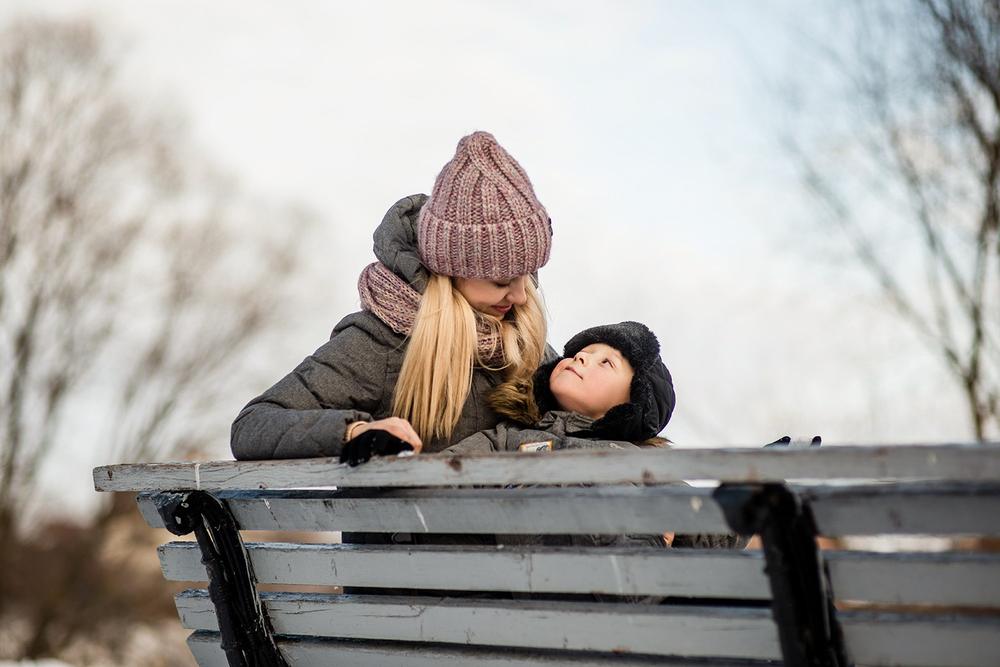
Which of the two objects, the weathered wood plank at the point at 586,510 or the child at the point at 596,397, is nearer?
the weathered wood plank at the point at 586,510

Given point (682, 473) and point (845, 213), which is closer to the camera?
point (682, 473)

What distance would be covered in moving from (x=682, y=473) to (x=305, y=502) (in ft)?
2.78

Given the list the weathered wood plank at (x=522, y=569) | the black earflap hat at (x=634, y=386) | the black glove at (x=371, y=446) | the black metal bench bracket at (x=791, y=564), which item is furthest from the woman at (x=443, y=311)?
the black metal bench bracket at (x=791, y=564)

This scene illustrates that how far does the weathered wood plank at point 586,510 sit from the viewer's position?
165cm

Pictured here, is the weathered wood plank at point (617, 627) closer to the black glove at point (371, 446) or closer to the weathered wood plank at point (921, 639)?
the weathered wood plank at point (921, 639)

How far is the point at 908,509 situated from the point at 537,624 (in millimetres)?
723

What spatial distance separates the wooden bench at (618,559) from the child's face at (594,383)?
0.66 metres

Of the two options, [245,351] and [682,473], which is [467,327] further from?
[245,351]

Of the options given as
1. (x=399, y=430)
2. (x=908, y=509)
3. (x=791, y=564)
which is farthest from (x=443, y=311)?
(x=908, y=509)

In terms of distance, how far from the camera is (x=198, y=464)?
2.33 metres

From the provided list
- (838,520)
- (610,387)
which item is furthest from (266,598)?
(838,520)

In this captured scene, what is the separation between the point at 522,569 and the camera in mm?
2031

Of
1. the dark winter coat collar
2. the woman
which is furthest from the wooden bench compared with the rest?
the dark winter coat collar

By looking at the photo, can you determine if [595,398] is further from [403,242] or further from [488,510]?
[488,510]
